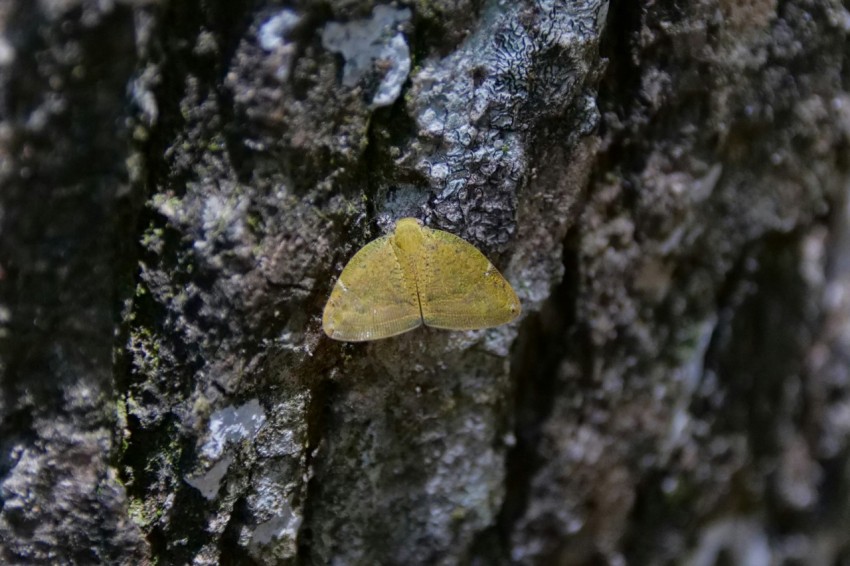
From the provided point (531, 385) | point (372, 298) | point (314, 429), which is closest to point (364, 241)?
point (372, 298)

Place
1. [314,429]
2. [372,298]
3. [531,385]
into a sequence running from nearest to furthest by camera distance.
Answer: [372,298]
[314,429]
[531,385]

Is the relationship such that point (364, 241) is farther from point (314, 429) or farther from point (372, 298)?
point (314, 429)

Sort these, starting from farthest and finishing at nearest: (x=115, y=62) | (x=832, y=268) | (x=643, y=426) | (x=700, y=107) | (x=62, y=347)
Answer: (x=832, y=268), (x=643, y=426), (x=700, y=107), (x=62, y=347), (x=115, y=62)

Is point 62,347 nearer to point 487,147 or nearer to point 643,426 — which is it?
point 487,147

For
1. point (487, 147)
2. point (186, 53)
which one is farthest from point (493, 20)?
point (186, 53)

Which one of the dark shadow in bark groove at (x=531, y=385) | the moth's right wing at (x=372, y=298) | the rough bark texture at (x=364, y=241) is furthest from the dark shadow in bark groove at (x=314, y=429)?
the dark shadow in bark groove at (x=531, y=385)

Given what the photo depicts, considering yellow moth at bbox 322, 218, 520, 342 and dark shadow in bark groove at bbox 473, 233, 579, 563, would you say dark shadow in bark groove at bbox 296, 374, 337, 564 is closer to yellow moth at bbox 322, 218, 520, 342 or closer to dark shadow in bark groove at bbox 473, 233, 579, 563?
yellow moth at bbox 322, 218, 520, 342
